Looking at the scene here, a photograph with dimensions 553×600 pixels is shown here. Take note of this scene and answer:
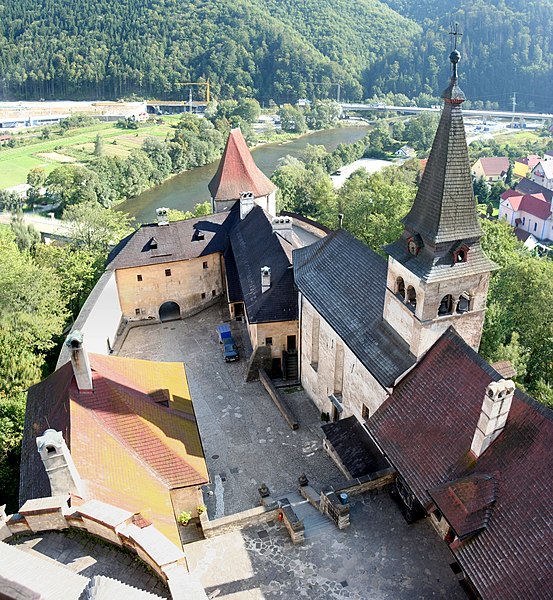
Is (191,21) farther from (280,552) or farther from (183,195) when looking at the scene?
(280,552)

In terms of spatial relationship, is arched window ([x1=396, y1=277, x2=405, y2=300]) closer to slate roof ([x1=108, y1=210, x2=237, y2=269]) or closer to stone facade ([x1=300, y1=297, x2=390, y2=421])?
stone facade ([x1=300, y1=297, x2=390, y2=421])

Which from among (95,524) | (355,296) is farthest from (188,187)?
(95,524)

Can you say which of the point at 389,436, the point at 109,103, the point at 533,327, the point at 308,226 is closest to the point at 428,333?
the point at 389,436

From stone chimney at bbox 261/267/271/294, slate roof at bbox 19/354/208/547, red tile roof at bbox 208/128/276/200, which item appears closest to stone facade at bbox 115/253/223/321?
red tile roof at bbox 208/128/276/200

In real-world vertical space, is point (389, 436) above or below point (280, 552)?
above

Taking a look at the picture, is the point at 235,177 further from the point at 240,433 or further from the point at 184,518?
the point at 184,518

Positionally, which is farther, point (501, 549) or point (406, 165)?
point (406, 165)

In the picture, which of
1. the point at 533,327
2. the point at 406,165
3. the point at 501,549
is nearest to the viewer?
the point at 501,549

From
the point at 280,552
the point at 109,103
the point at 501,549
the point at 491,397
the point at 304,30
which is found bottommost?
the point at 280,552
